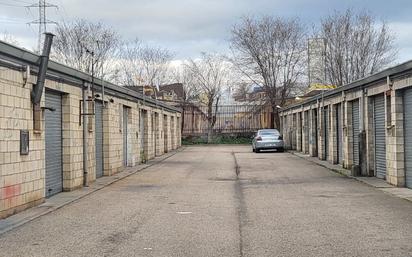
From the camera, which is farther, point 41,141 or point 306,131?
point 306,131

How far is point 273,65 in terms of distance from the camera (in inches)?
1885

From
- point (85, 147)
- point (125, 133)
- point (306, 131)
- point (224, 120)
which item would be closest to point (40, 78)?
point (85, 147)

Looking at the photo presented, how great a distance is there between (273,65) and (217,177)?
98.6 ft

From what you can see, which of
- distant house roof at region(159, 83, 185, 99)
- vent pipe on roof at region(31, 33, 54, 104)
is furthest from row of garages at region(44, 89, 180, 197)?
distant house roof at region(159, 83, 185, 99)

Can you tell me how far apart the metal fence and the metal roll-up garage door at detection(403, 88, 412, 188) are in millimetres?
35182

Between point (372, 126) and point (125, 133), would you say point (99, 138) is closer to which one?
point (125, 133)

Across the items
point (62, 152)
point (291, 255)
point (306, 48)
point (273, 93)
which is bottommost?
point (291, 255)

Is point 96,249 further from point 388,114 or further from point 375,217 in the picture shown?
point 388,114

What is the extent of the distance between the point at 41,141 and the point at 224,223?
5.03 m

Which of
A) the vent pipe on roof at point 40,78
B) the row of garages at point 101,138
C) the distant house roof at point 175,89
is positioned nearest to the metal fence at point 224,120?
the distant house roof at point 175,89

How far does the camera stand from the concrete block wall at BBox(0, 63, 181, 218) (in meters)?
10.8

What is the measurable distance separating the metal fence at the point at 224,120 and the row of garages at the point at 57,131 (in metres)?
25.4

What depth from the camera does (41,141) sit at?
1268 centimetres

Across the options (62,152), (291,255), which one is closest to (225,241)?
(291,255)
